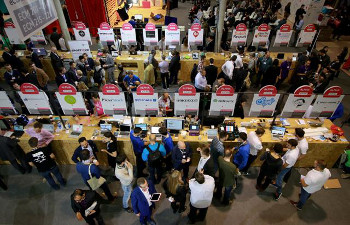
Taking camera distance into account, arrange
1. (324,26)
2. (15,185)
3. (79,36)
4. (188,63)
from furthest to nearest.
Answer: (324,26) → (79,36) → (188,63) → (15,185)

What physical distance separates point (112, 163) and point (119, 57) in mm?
5249

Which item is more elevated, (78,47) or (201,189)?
(78,47)

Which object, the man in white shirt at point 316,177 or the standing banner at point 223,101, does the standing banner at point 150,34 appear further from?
the man in white shirt at point 316,177

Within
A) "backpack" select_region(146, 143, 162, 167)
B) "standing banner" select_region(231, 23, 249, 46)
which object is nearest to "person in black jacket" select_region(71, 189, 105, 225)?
"backpack" select_region(146, 143, 162, 167)

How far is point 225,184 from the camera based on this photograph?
450 centimetres

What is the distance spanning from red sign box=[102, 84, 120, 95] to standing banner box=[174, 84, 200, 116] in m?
1.38

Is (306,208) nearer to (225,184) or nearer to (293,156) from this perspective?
(293,156)

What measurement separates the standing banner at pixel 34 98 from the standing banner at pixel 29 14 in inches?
45.6

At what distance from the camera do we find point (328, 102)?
5.30m

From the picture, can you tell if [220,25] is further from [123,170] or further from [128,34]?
[123,170]

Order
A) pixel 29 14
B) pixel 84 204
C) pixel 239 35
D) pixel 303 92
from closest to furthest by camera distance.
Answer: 1. pixel 84 204
2. pixel 29 14
3. pixel 303 92
4. pixel 239 35

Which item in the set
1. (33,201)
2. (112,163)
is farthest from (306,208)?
(33,201)

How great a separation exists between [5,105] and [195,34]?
7.27 metres

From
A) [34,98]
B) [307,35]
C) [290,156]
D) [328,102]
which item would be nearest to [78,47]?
[34,98]
